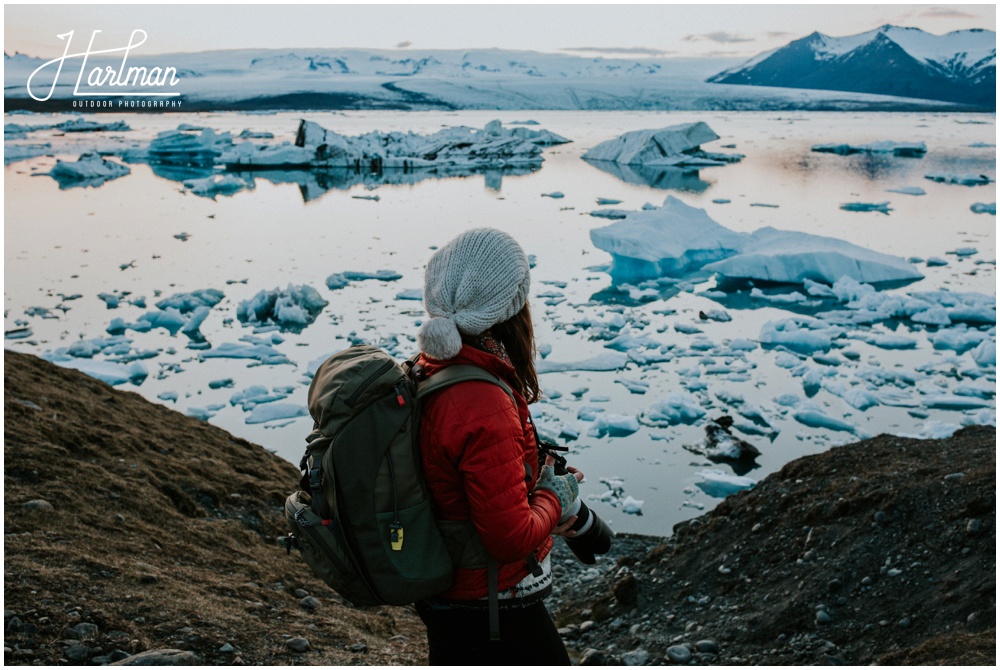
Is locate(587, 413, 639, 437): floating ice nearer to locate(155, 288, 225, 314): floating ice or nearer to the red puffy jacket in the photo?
the red puffy jacket

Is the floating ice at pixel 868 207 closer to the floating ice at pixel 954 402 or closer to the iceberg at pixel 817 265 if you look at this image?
the iceberg at pixel 817 265

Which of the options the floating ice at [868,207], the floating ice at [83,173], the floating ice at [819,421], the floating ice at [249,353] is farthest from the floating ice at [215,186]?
the floating ice at [819,421]

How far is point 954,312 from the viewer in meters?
10.0

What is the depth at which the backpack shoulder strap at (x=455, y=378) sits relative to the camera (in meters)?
1.54

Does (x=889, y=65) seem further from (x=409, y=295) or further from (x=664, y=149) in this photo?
(x=409, y=295)

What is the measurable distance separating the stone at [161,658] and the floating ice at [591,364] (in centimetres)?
590

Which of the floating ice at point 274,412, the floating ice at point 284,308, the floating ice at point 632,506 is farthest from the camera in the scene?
the floating ice at point 284,308

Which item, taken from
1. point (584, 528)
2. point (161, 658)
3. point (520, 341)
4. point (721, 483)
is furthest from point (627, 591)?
point (520, 341)

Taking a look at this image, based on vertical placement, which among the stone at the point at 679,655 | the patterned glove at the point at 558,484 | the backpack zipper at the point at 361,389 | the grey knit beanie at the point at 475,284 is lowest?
the stone at the point at 679,655

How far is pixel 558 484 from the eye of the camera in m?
1.74

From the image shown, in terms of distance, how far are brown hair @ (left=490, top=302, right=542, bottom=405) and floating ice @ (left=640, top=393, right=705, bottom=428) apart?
543 centimetres

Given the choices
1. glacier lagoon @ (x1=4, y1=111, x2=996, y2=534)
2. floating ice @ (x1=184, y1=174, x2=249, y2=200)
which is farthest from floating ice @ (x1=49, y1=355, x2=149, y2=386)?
floating ice @ (x1=184, y1=174, x2=249, y2=200)

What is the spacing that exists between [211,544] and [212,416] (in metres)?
3.62

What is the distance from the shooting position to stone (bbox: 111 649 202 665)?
2434mm
